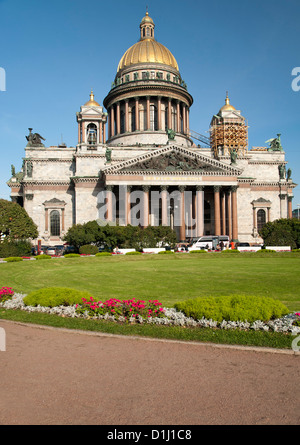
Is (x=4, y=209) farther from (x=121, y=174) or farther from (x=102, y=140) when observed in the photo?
(x=102, y=140)

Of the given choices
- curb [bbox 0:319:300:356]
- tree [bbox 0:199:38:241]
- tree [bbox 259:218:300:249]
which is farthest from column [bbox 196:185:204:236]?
curb [bbox 0:319:300:356]

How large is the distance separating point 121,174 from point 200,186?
13281mm

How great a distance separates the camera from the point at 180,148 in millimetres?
62625

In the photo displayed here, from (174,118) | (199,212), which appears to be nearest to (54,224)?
(199,212)

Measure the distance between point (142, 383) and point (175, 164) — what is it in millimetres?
56628

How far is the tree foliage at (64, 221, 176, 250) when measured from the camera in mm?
48781

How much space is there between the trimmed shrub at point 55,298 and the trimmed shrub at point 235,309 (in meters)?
4.34

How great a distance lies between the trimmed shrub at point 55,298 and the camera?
46.5 feet

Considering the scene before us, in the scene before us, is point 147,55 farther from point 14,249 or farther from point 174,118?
point 14,249

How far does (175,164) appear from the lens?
6241 cm

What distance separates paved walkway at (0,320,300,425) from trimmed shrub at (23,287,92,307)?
341 cm
